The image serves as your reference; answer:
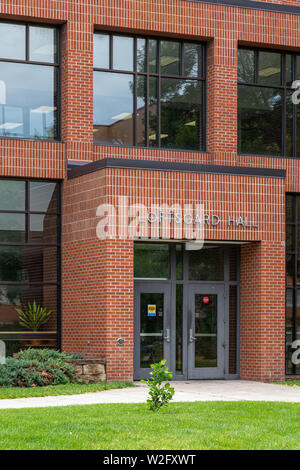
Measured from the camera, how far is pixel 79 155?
20.8 m

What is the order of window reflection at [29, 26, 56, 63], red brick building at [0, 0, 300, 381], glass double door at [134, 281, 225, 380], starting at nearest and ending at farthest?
red brick building at [0, 0, 300, 381], glass double door at [134, 281, 225, 380], window reflection at [29, 26, 56, 63]

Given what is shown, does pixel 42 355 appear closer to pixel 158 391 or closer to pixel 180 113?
pixel 158 391

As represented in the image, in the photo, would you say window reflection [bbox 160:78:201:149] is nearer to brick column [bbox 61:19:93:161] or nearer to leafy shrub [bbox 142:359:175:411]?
brick column [bbox 61:19:93:161]

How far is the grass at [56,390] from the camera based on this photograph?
15891 millimetres

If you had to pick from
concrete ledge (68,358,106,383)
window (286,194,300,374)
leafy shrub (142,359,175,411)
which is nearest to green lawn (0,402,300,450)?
leafy shrub (142,359,175,411)

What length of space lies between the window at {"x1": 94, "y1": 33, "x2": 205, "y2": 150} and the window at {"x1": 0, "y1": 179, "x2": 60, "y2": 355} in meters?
2.17

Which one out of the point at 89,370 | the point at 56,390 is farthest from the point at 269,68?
the point at 56,390

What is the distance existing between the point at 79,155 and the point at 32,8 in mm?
3751

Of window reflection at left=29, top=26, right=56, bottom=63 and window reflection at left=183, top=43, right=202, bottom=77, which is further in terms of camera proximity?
window reflection at left=183, top=43, right=202, bottom=77

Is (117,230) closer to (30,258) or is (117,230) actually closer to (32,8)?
(30,258)

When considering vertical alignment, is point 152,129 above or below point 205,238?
above

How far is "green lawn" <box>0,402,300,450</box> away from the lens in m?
9.78

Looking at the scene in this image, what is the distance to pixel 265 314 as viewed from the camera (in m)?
20.3
